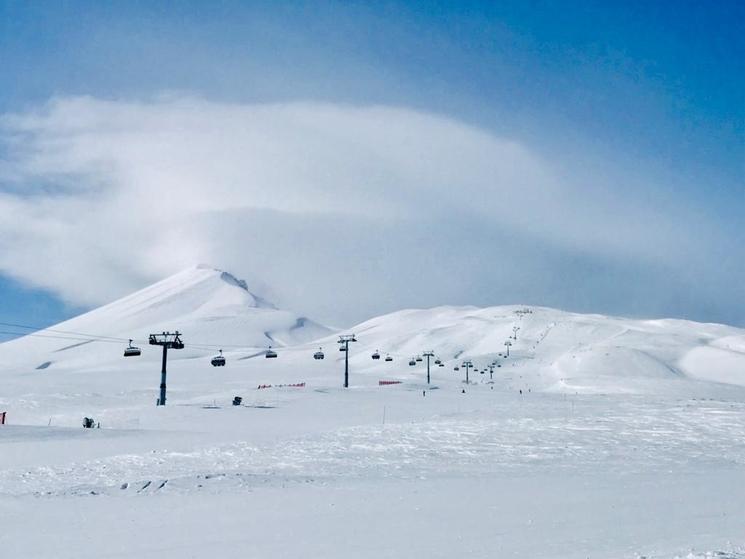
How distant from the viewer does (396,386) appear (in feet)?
271

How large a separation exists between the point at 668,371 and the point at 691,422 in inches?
4465

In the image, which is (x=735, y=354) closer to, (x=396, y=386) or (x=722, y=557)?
(x=396, y=386)

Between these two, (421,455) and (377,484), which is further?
(421,455)

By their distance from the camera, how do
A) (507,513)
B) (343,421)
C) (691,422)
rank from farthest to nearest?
(343,421) < (691,422) < (507,513)

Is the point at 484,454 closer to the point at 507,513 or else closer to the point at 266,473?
the point at 266,473

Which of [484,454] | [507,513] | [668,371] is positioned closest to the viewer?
[507,513]

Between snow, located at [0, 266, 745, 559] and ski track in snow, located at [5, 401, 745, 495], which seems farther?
ski track in snow, located at [5, 401, 745, 495]

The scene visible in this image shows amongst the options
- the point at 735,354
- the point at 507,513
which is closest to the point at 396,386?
the point at 507,513

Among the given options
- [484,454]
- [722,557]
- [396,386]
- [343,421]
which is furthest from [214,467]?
[396,386]

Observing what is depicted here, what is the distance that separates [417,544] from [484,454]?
15.1 meters

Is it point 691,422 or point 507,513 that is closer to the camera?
point 507,513

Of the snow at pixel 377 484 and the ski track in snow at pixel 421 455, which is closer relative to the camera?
the snow at pixel 377 484

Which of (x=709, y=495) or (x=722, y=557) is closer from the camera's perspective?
(x=722, y=557)

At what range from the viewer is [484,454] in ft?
91.2
